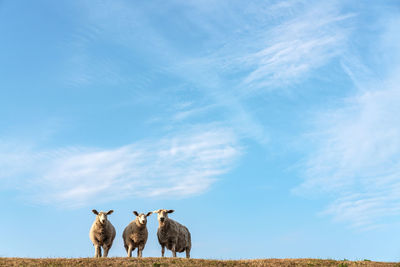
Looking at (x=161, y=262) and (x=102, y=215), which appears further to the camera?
(x=102, y=215)

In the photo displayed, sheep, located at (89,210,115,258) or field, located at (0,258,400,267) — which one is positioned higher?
sheep, located at (89,210,115,258)

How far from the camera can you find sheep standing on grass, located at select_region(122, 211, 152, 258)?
1303 inches

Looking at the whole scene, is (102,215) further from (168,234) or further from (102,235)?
(168,234)

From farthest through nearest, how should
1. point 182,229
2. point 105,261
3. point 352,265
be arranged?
point 182,229 < point 352,265 < point 105,261

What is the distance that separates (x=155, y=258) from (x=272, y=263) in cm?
675

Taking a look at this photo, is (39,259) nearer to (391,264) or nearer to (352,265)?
(352,265)

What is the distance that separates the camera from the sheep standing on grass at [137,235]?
3309 cm

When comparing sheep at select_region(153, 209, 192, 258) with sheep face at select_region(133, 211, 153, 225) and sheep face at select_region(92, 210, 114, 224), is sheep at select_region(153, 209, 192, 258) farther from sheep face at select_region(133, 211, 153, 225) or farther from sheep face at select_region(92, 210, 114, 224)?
sheep face at select_region(92, 210, 114, 224)

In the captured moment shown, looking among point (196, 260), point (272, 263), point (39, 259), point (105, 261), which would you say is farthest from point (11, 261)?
point (272, 263)

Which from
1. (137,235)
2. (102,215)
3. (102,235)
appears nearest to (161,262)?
(137,235)

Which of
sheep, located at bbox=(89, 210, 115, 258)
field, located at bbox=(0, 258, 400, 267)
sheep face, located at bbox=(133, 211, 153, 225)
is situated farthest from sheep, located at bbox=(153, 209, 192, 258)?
field, located at bbox=(0, 258, 400, 267)

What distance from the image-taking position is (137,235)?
109 feet

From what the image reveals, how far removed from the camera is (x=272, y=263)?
28297 millimetres

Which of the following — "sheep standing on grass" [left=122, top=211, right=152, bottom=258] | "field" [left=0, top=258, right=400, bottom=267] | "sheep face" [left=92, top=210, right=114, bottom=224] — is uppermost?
"sheep face" [left=92, top=210, right=114, bottom=224]
